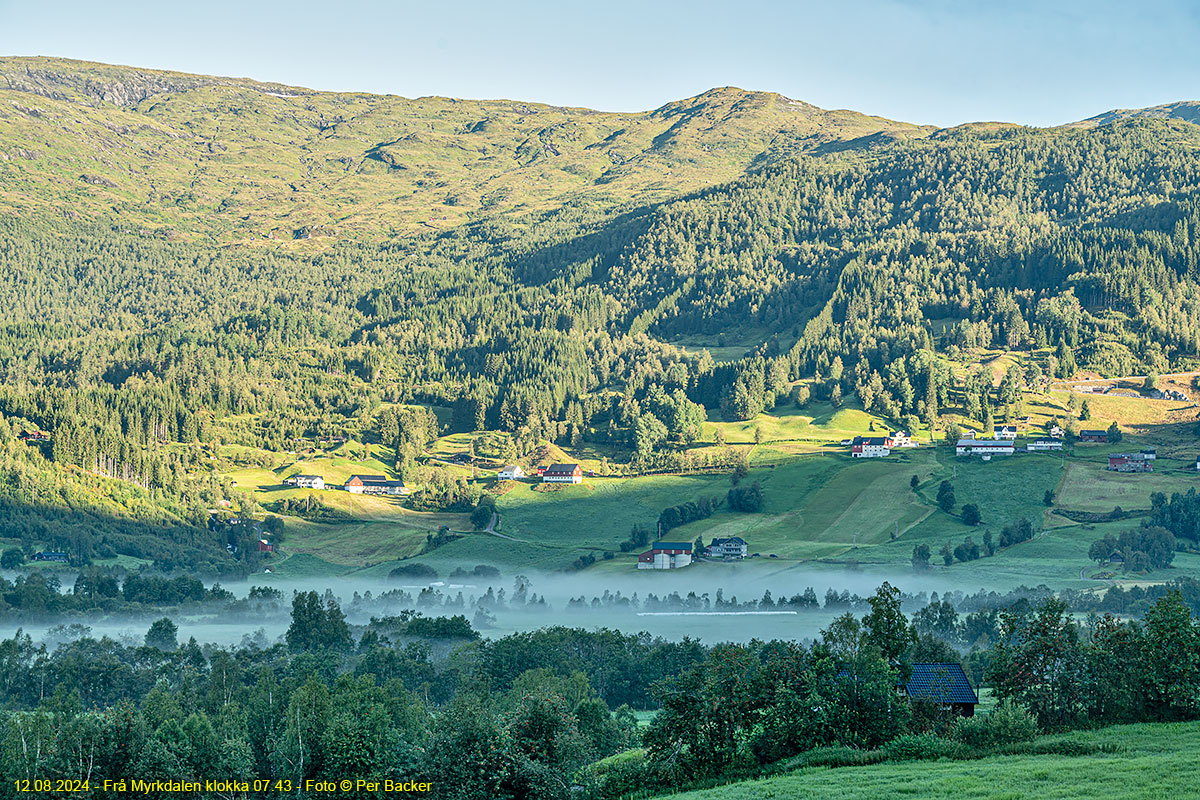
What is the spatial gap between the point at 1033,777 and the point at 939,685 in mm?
21537

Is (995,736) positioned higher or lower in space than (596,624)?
higher

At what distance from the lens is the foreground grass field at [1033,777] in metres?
Result: 43.8

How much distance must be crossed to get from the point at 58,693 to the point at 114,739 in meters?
25.0

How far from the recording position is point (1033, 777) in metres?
47.9

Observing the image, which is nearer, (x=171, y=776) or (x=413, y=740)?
(x=171, y=776)

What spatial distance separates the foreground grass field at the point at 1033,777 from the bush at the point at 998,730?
2.08 m

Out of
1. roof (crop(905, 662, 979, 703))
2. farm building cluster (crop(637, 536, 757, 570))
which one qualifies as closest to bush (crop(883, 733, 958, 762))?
roof (crop(905, 662, 979, 703))

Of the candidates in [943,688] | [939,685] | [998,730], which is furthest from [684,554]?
[998,730]

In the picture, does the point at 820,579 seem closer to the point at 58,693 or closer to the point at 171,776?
the point at 58,693

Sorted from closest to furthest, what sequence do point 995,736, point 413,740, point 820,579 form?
1. point 995,736
2. point 413,740
3. point 820,579

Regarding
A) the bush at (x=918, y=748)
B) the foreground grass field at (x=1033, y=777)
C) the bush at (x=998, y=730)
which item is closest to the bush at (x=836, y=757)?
the bush at (x=918, y=748)

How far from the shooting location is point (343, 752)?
61750mm

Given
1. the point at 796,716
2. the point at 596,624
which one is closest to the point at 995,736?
the point at 796,716

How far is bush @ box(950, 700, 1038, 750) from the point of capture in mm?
58344
